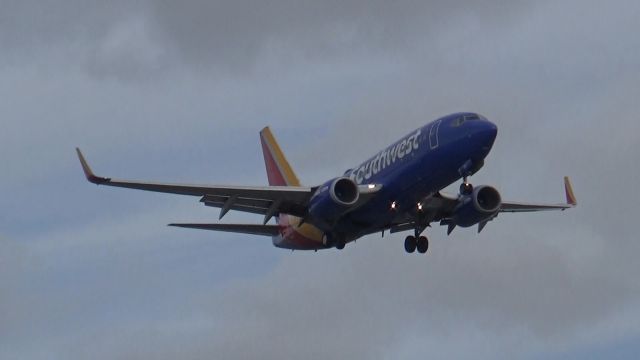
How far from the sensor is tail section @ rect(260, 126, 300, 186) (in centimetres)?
7762

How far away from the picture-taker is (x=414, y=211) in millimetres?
68750

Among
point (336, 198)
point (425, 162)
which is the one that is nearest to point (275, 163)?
point (336, 198)

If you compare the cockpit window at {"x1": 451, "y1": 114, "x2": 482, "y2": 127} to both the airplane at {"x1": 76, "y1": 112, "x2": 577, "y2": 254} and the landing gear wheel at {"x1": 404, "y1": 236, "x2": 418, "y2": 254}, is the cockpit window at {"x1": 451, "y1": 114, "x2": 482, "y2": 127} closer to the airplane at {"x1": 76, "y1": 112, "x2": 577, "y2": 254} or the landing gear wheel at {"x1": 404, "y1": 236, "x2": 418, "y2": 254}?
the airplane at {"x1": 76, "y1": 112, "x2": 577, "y2": 254}

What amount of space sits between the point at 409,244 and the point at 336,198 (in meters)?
6.83

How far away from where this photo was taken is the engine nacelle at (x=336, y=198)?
2576 inches

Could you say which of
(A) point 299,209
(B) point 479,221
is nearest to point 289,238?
(A) point 299,209

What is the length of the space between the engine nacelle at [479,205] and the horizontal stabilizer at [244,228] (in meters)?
9.90

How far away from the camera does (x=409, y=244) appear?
232 feet

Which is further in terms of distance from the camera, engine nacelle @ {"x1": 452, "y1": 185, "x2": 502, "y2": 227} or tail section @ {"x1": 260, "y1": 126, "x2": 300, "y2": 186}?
tail section @ {"x1": 260, "y1": 126, "x2": 300, "y2": 186}

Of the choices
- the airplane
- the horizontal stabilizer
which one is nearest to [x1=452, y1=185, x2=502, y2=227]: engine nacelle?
the airplane

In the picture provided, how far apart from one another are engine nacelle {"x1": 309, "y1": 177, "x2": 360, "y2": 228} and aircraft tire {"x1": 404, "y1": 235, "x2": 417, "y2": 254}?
561 centimetres

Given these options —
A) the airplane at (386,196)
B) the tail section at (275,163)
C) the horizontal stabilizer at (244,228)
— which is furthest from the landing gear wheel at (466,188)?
the tail section at (275,163)

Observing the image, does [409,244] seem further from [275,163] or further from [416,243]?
[275,163]

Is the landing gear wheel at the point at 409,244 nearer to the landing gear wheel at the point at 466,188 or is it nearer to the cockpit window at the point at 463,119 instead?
the landing gear wheel at the point at 466,188
